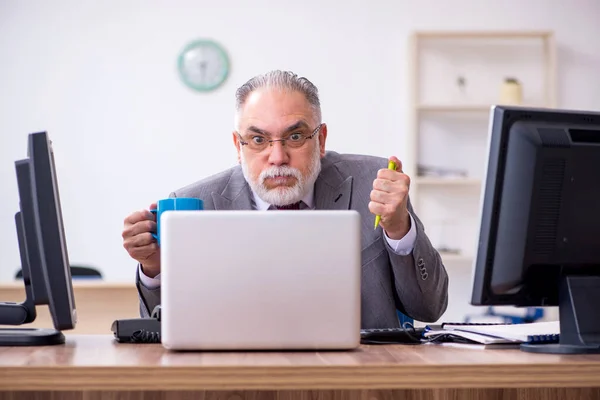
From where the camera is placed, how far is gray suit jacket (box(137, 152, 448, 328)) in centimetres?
209

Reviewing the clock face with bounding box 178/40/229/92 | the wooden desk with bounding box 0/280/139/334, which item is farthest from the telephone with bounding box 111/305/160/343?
the clock face with bounding box 178/40/229/92

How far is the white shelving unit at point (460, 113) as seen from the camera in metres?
5.03

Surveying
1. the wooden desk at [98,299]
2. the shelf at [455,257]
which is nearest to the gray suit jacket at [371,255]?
the wooden desk at [98,299]

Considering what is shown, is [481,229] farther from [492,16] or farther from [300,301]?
[492,16]

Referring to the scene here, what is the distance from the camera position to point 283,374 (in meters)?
1.19

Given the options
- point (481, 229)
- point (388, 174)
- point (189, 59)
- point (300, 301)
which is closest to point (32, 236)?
point (300, 301)

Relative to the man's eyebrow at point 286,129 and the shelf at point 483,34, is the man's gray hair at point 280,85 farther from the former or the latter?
Result: the shelf at point 483,34

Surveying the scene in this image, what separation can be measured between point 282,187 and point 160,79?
304cm

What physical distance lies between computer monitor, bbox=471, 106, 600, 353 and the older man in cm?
52

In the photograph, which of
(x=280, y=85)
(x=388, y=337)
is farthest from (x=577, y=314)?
(x=280, y=85)

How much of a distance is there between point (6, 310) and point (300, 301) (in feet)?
2.10

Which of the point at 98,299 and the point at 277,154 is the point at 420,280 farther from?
the point at 98,299

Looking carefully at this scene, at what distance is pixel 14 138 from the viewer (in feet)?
16.6

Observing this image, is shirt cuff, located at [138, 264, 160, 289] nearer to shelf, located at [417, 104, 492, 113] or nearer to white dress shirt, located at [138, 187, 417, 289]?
white dress shirt, located at [138, 187, 417, 289]
